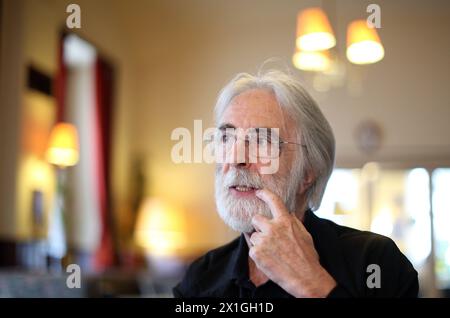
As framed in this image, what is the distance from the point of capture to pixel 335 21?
1.62 m

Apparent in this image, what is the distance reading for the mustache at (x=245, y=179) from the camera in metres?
1.28

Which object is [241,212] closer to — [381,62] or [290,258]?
[290,258]

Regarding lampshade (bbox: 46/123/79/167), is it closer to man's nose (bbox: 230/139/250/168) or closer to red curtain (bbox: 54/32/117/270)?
red curtain (bbox: 54/32/117/270)

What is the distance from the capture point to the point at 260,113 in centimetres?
130

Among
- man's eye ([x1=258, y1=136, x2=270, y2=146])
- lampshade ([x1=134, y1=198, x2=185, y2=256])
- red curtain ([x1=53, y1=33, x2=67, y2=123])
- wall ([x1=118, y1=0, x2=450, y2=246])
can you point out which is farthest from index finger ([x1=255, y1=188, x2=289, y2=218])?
lampshade ([x1=134, y1=198, x2=185, y2=256])

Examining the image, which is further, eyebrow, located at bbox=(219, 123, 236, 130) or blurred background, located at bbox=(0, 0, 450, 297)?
blurred background, located at bbox=(0, 0, 450, 297)

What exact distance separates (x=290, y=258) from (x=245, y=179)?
206 millimetres

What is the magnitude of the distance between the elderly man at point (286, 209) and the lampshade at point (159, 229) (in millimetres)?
4611

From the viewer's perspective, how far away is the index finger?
1197mm

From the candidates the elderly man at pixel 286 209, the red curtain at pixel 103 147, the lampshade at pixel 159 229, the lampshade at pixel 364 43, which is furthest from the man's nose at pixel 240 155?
the lampshade at pixel 159 229

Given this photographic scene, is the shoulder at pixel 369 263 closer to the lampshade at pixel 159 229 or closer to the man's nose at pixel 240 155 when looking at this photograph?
the man's nose at pixel 240 155

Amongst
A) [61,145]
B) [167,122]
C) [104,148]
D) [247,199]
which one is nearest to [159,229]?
[104,148]

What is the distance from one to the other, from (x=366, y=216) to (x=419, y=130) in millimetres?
326
